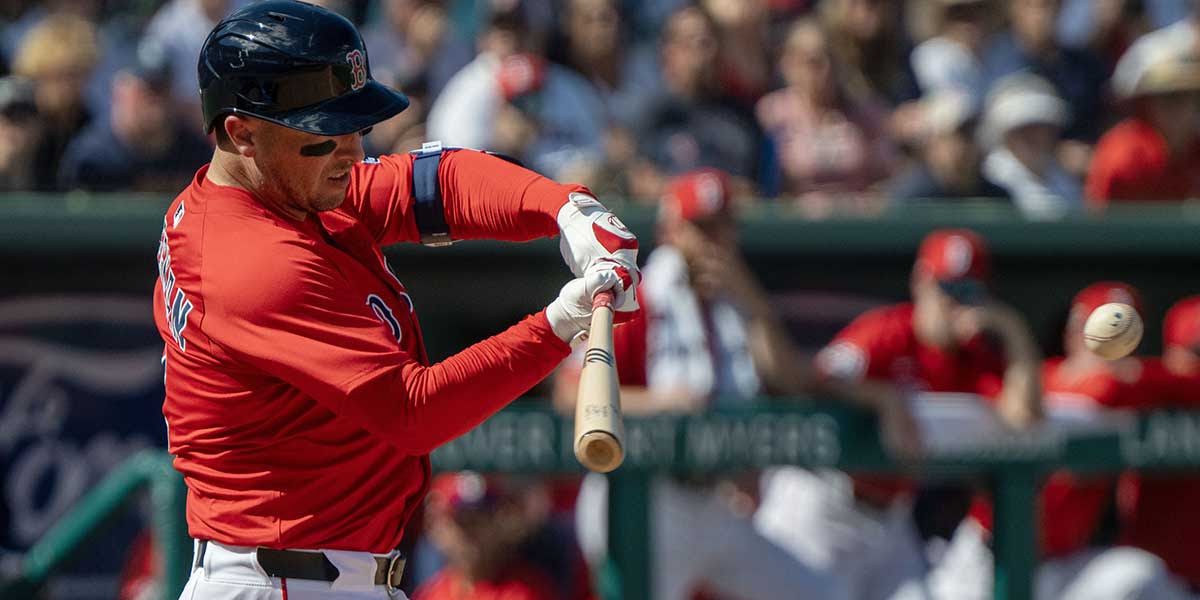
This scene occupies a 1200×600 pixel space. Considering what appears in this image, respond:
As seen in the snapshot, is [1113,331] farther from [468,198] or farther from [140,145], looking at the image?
[140,145]

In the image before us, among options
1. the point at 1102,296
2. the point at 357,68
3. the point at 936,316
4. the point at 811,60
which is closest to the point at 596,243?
the point at 357,68

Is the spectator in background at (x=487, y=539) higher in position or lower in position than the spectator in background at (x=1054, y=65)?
lower

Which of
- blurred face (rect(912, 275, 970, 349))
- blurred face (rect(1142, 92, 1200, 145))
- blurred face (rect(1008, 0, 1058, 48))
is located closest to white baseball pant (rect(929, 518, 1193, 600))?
blurred face (rect(912, 275, 970, 349))

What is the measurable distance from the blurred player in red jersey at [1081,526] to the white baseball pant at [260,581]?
9.10 feet

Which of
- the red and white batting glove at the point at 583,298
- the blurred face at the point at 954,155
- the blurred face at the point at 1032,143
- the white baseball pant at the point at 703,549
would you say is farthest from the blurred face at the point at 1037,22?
the red and white batting glove at the point at 583,298

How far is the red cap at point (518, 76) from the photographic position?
20.0ft

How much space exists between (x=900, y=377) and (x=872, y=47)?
196cm

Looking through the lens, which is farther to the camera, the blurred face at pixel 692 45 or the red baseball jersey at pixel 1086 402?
the blurred face at pixel 692 45

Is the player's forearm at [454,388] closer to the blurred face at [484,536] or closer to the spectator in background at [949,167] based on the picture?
the blurred face at [484,536]

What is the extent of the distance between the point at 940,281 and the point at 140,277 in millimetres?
2590

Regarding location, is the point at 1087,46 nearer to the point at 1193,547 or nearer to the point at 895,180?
the point at 895,180

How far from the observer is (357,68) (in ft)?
8.98

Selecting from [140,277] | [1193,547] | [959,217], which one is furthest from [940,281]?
[140,277]

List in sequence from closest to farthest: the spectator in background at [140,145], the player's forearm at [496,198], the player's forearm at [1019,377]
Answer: the player's forearm at [496,198] → the player's forearm at [1019,377] → the spectator in background at [140,145]
